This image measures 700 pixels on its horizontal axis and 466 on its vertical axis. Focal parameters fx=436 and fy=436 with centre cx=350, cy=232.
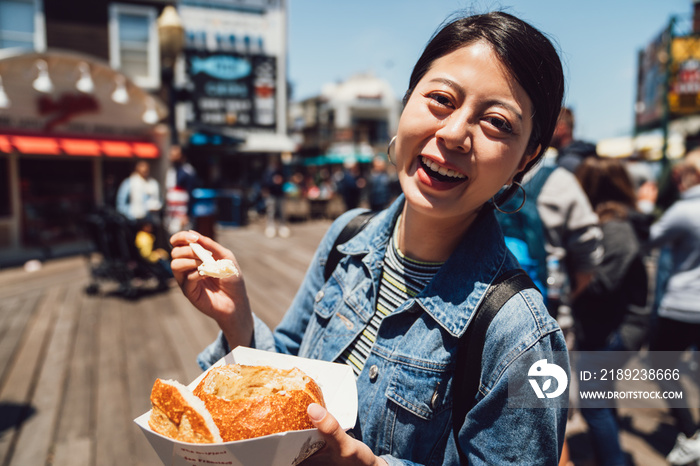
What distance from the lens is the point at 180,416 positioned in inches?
37.8

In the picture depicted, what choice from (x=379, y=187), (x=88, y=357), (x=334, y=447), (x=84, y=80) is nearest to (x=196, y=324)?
(x=88, y=357)

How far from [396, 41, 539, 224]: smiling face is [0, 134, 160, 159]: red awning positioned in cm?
1012

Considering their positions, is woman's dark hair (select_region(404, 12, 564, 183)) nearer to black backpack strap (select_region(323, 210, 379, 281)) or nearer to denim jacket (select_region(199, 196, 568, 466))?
denim jacket (select_region(199, 196, 568, 466))

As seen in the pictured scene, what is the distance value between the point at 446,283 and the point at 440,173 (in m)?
0.30

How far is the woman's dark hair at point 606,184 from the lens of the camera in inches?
124

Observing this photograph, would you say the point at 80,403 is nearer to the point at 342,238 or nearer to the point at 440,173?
the point at 342,238

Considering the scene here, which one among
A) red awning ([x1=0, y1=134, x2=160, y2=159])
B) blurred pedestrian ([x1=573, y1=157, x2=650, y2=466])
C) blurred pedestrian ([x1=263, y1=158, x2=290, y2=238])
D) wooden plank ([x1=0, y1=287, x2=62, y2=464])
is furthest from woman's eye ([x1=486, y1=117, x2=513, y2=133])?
blurred pedestrian ([x1=263, y1=158, x2=290, y2=238])

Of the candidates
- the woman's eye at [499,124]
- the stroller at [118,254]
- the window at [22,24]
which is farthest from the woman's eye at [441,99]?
the window at [22,24]

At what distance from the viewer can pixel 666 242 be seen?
3135mm

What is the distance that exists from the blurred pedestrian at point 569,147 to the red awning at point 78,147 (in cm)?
980

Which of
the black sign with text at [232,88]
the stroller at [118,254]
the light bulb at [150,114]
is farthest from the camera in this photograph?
the black sign with text at [232,88]

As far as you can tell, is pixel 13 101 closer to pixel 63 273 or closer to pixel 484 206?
pixel 63 273

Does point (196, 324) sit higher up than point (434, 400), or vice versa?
point (434, 400)

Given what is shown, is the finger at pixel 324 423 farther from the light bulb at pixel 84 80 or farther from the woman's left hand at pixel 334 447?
the light bulb at pixel 84 80
